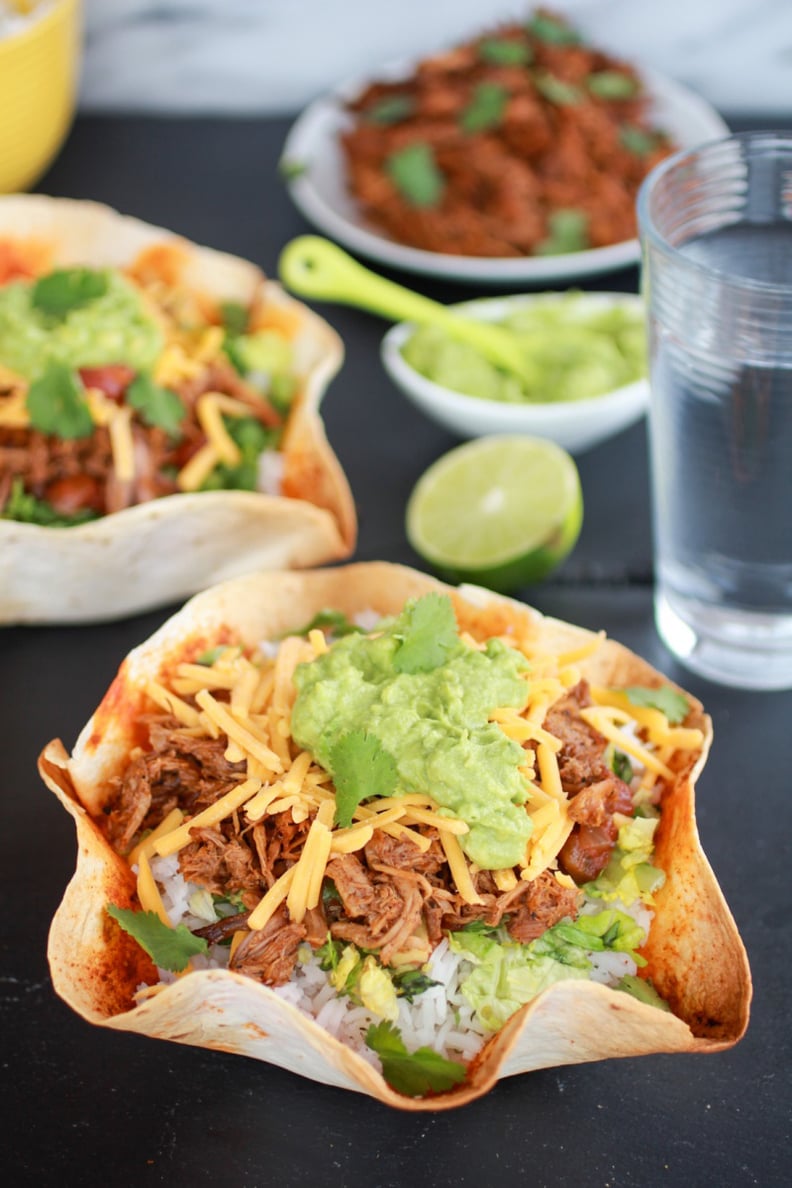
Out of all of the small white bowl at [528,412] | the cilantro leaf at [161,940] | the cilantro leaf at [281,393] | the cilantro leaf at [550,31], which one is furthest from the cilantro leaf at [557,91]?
the cilantro leaf at [161,940]

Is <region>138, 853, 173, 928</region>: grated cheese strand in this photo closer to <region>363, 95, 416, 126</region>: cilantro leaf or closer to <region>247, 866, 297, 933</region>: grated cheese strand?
<region>247, 866, 297, 933</region>: grated cheese strand

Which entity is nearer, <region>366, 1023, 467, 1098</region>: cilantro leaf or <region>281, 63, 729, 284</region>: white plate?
<region>366, 1023, 467, 1098</region>: cilantro leaf

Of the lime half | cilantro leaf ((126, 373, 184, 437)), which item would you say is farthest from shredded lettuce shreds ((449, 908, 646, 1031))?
cilantro leaf ((126, 373, 184, 437))

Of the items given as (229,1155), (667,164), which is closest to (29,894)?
(229,1155)

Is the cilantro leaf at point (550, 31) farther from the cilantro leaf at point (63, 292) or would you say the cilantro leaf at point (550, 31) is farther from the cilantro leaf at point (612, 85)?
the cilantro leaf at point (63, 292)

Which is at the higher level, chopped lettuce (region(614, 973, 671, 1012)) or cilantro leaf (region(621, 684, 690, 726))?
cilantro leaf (region(621, 684, 690, 726))

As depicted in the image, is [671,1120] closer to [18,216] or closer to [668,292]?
[668,292]

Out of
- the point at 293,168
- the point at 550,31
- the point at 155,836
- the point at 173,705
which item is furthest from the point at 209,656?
the point at 550,31
